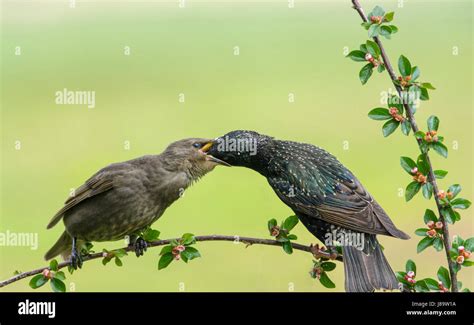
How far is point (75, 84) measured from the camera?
419 inches

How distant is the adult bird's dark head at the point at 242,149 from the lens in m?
4.03

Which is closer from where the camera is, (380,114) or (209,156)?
(380,114)

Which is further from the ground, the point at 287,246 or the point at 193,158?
the point at 193,158

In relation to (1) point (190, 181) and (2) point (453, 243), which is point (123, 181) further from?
(2) point (453, 243)

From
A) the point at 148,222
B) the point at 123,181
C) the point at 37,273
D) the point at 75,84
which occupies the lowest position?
the point at 37,273

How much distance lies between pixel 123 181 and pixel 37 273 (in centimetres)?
112

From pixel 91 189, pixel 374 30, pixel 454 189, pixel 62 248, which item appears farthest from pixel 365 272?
pixel 62 248

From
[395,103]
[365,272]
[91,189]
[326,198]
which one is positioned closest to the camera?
[395,103]

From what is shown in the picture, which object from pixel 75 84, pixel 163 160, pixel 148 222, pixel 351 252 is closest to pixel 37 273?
pixel 148 222

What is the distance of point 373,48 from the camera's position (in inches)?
112

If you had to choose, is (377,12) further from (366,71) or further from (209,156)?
(209,156)

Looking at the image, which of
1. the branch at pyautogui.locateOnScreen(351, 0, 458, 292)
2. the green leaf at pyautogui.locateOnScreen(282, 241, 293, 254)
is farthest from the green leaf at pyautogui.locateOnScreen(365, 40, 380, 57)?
the green leaf at pyautogui.locateOnScreen(282, 241, 293, 254)

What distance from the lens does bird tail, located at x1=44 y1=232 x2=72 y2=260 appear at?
4.15 m

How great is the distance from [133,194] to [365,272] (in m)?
1.35
